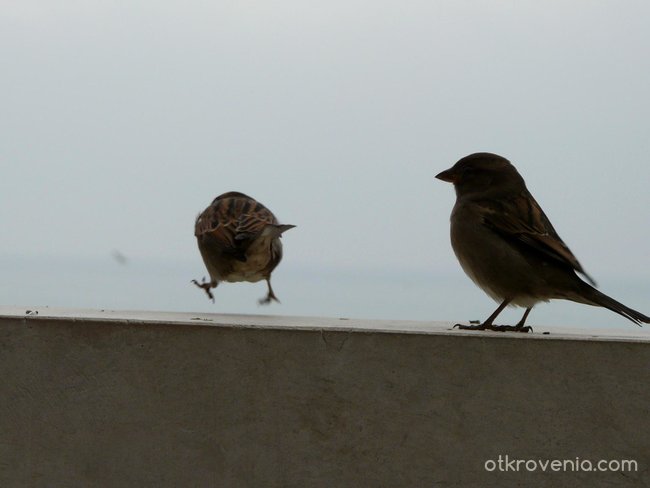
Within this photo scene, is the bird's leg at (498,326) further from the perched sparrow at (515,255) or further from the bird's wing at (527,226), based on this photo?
the bird's wing at (527,226)

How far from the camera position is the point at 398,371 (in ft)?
8.79

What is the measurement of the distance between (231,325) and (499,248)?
1309 mm

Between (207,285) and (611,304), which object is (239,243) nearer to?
(207,285)

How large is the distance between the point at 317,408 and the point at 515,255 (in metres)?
1.26

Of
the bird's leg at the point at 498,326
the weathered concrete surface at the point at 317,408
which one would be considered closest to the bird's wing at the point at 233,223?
the bird's leg at the point at 498,326

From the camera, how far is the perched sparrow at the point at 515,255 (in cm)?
349

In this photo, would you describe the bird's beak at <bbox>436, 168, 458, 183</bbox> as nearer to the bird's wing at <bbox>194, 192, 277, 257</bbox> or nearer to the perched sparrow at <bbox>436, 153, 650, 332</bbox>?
the perched sparrow at <bbox>436, 153, 650, 332</bbox>

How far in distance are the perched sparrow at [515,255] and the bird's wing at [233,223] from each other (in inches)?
58.0

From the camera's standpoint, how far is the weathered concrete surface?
264 centimetres

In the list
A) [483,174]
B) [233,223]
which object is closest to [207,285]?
[233,223]

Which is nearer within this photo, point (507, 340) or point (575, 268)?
point (507, 340)

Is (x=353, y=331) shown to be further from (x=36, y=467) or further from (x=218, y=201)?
(x=218, y=201)

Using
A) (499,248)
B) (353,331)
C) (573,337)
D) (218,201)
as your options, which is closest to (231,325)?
(353,331)

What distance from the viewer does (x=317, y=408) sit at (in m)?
2.65
